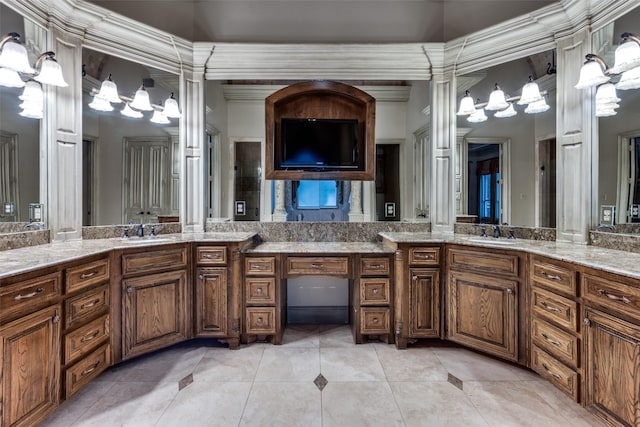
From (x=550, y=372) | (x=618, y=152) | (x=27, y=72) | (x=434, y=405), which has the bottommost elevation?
(x=434, y=405)

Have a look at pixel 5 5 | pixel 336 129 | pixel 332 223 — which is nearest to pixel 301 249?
pixel 332 223

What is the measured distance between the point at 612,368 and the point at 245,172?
2.98 meters

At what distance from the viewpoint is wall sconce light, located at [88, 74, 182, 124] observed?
2.62 metres

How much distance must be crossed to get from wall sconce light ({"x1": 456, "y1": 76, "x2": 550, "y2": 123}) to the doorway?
2.02 m

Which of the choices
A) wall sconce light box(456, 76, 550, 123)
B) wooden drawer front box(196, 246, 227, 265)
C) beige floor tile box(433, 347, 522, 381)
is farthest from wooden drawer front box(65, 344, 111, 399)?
wall sconce light box(456, 76, 550, 123)

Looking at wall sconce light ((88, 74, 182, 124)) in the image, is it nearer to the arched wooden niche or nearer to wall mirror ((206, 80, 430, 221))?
wall mirror ((206, 80, 430, 221))

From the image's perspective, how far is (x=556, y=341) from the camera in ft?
6.31

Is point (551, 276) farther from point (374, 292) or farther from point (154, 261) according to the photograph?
point (154, 261)

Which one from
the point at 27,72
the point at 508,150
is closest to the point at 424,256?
the point at 508,150

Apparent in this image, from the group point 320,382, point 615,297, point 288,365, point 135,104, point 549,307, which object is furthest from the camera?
point 135,104

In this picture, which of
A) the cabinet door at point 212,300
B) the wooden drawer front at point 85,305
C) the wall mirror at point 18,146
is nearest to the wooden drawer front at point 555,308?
the cabinet door at point 212,300

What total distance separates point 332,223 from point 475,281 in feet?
4.50

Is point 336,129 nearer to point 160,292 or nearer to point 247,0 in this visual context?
point 247,0

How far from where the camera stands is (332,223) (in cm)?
315
